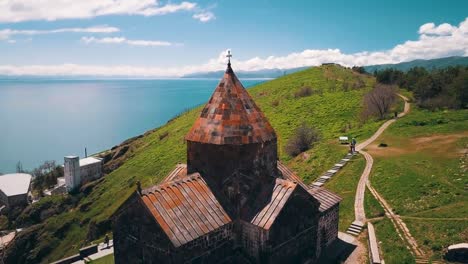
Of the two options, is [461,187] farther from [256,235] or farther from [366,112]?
[366,112]

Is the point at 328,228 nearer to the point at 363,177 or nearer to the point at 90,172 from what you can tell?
the point at 363,177

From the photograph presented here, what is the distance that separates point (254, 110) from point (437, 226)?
11079 millimetres

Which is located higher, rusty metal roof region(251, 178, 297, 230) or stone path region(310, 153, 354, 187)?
rusty metal roof region(251, 178, 297, 230)

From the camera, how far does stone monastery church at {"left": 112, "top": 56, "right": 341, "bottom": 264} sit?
41.2ft

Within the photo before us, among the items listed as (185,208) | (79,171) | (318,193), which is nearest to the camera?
(185,208)

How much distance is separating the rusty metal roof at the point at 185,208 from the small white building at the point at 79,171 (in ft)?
190

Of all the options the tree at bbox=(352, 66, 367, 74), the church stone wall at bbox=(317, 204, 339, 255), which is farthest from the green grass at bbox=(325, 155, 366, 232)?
the tree at bbox=(352, 66, 367, 74)

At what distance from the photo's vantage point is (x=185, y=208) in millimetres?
13125

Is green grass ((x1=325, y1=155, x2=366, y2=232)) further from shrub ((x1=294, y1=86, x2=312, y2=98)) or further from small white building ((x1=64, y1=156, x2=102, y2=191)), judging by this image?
small white building ((x1=64, y1=156, x2=102, y2=191))

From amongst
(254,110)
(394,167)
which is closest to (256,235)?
(254,110)

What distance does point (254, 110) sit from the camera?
15.3m

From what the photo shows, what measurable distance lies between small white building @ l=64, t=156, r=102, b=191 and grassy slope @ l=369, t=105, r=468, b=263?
176 ft

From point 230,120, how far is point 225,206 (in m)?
3.51

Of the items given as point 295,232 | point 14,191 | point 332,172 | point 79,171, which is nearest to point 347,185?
point 332,172
